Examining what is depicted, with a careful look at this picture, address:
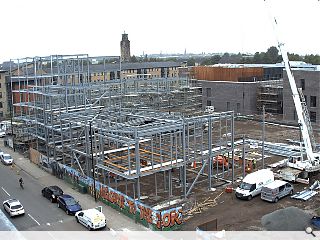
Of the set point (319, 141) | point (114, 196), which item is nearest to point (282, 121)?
point (319, 141)

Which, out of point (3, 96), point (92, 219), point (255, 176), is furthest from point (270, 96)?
point (3, 96)

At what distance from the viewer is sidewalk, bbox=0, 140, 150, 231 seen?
2066cm

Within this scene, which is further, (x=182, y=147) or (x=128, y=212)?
(x=182, y=147)

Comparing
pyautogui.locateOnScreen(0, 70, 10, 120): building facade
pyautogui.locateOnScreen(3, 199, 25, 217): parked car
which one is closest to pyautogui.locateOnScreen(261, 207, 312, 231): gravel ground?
pyautogui.locateOnScreen(3, 199, 25, 217): parked car

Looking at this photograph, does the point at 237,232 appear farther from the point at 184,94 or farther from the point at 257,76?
the point at 257,76

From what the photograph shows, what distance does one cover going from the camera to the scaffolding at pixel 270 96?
52569 millimetres

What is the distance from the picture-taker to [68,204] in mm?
22734

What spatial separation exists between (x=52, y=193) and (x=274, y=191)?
13440 millimetres

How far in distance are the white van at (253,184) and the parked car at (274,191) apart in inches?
24.5

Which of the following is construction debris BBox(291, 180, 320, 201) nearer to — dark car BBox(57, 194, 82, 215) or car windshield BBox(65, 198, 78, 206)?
dark car BBox(57, 194, 82, 215)

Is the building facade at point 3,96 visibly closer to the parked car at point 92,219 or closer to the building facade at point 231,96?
the building facade at point 231,96

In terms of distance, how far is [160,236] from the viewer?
19109 mm

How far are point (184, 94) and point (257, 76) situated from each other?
40.7 feet

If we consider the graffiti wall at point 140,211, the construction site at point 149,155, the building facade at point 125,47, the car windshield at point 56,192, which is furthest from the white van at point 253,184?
the building facade at point 125,47
